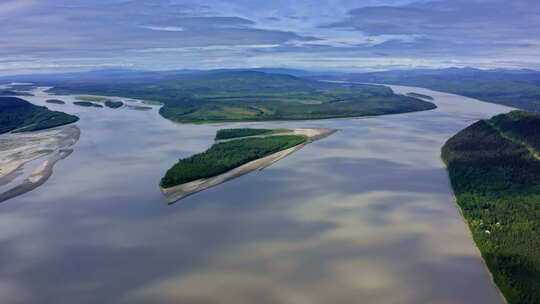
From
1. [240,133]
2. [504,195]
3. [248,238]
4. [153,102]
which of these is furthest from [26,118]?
[504,195]

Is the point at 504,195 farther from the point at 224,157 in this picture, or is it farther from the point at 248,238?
the point at 224,157

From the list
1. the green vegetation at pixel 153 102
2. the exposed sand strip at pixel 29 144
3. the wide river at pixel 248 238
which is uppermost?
the green vegetation at pixel 153 102

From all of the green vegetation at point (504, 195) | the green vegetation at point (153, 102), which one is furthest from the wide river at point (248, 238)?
the green vegetation at point (153, 102)

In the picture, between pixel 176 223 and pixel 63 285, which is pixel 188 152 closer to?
pixel 176 223

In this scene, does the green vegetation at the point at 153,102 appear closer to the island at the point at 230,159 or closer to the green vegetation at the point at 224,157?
the island at the point at 230,159

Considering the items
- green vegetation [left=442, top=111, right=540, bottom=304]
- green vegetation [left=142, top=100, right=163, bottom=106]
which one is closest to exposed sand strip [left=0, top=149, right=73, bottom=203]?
green vegetation [left=442, top=111, right=540, bottom=304]

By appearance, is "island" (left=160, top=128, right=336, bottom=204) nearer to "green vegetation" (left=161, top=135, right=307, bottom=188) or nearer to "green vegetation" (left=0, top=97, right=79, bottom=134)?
"green vegetation" (left=161, top=135, right=307, bottom=188)

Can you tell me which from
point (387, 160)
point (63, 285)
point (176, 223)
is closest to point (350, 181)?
point (387, 160)
